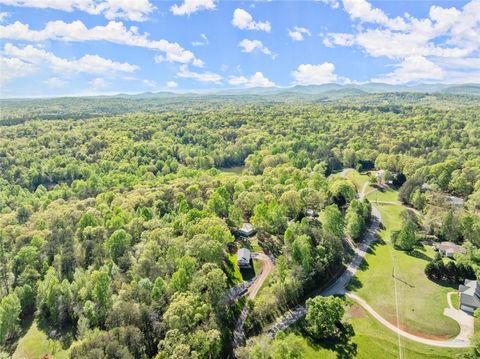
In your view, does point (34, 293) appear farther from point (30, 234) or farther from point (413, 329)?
point (413, 329)

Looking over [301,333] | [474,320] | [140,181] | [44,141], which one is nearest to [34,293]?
[301,333]

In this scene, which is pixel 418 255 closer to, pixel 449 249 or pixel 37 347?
pixel 449 249

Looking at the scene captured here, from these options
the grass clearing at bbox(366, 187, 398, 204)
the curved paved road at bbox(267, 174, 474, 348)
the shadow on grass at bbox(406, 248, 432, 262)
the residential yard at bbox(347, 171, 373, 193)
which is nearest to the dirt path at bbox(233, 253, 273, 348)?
the curved paved road at bbox(267, 174, 474, 348)

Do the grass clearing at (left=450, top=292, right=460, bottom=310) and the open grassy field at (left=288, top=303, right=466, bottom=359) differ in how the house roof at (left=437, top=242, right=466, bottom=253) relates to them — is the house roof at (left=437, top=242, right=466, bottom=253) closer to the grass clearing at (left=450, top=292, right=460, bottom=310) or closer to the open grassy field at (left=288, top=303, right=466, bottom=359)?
the grass clearing at (left=450, top=292, right=460, bottom=310)

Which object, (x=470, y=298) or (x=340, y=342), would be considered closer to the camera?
(x=340, y=342)

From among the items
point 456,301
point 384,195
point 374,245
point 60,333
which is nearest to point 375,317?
point 456,301

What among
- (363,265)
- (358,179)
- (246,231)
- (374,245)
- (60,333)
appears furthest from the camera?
(358,179)

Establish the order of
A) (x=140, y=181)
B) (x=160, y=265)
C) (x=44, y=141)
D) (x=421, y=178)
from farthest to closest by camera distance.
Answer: (x=44, y=141) → (x=140, y=181) → (x=421, y=178) → (x=160, y=265)
